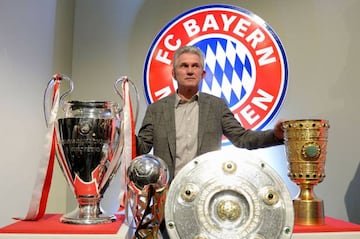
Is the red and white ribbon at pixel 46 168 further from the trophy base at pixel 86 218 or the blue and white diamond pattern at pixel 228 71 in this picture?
the blue and white diamond pattern at pixel 228 71

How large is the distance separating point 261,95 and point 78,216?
1028 millimetres

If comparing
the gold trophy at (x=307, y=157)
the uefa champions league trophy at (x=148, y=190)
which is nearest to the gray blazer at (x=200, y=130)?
the gold trophy at (x=307, y=157)

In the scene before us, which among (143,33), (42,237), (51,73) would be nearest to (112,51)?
(143,33)

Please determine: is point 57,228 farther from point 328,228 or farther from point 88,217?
point 328,228

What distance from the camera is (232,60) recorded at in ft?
5.86

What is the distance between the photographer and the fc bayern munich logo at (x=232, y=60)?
5.72ft

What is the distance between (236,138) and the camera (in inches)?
51.7

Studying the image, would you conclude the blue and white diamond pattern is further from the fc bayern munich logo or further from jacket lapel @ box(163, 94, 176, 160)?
jacket lapel @ box(163, 94, 176, 160)

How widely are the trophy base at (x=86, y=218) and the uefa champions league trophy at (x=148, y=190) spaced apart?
140 millimetres

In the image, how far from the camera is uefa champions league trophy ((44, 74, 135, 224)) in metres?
0.96

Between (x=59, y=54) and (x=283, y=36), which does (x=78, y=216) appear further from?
(x=283, y=36)

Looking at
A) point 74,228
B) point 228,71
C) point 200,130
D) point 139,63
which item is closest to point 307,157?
point 200,130

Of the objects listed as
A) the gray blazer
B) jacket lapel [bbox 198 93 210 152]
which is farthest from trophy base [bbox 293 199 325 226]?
jacket lapel [bbox 198 93 210 152]

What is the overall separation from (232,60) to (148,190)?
111 cm
